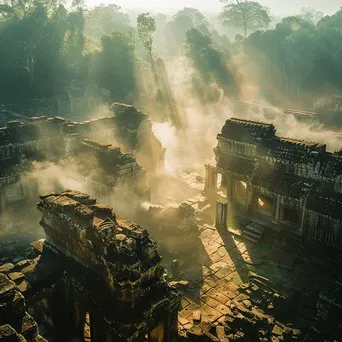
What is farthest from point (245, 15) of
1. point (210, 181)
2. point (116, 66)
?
point (210, 181)

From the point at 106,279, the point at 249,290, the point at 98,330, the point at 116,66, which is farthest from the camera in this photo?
the point at 116,66

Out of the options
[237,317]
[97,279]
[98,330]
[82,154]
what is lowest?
[237,317]

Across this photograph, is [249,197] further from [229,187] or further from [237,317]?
[237,317]

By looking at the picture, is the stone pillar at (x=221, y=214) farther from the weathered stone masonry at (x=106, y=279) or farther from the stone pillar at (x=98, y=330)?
the stone pillar at (x=98, y=330)

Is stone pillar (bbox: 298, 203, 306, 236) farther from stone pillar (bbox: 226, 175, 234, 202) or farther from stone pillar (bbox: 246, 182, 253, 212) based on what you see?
stone pillar (bbox: 226, 175, 234, 202)

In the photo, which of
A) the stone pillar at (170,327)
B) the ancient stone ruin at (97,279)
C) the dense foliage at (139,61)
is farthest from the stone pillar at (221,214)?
the dense foliage at (139,61)

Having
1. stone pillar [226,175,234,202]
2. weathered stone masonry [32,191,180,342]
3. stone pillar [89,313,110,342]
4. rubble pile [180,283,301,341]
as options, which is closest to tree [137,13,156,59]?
stone pillar [226,175,234,202]
